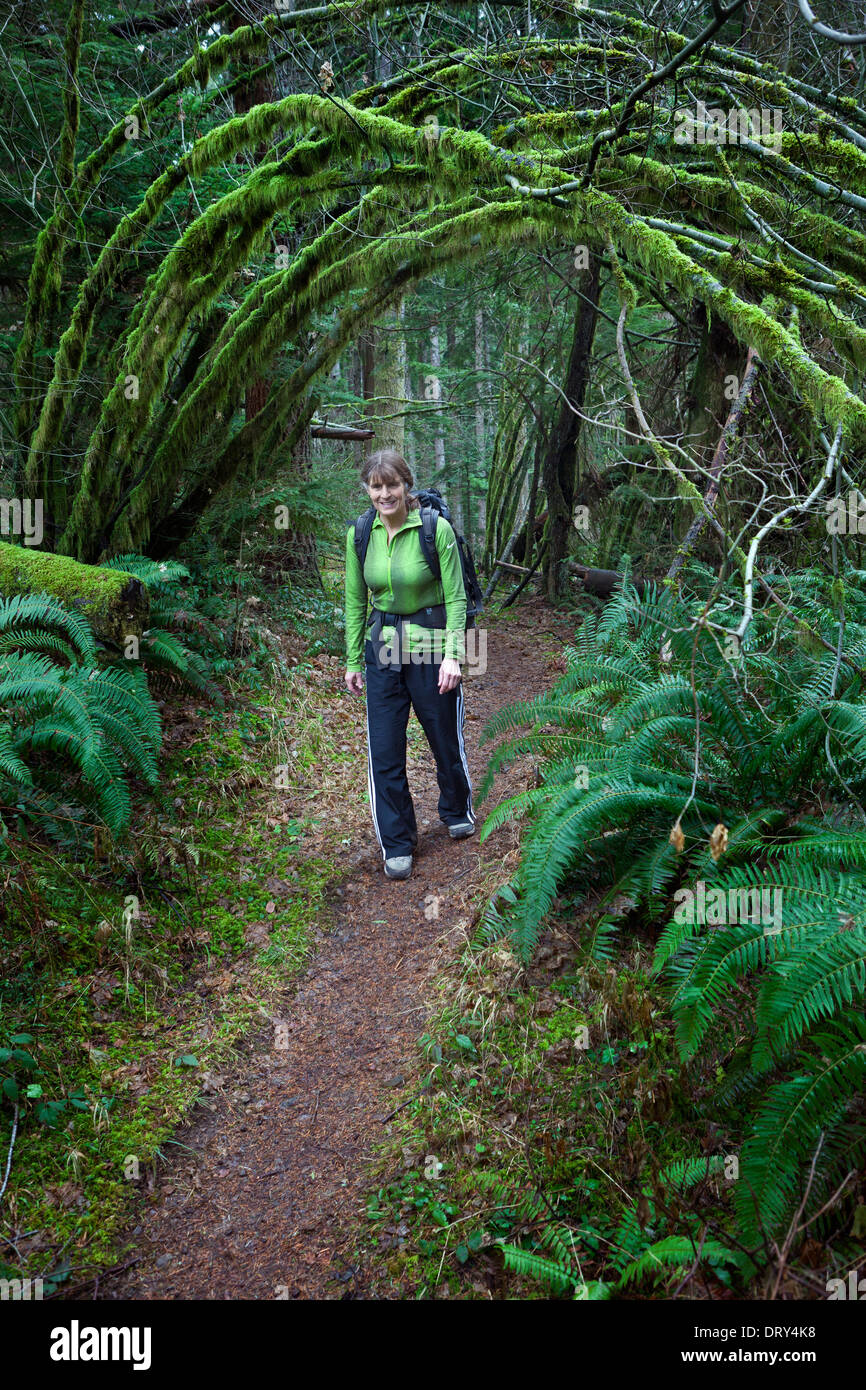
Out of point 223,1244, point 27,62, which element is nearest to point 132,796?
A: point 223,1244

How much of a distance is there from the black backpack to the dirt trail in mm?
1690

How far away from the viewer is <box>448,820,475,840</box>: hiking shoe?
551 centimetres

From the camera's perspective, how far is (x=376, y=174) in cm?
514

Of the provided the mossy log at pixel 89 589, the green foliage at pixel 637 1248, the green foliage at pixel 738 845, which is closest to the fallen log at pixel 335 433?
the mossy log at pixel 89 589

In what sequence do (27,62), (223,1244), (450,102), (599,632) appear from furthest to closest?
(27,62)
(450,102)
(599,632)
(223,1244)

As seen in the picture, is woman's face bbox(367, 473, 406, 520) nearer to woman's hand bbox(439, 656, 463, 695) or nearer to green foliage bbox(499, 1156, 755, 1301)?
woman's hand bbox(439, 656, 463, 695)

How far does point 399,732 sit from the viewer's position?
5.10 meters

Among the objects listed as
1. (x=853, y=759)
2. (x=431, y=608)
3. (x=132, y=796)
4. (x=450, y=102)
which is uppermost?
(x=450, y=102)

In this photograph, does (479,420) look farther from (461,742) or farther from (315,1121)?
(315,1121)

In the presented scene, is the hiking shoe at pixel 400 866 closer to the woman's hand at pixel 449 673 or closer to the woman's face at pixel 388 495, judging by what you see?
the woman's hand at pixel 449 673

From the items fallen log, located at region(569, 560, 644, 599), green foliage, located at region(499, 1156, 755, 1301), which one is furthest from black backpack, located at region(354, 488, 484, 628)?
fallen log, located at region(569, 560, 644, 599)

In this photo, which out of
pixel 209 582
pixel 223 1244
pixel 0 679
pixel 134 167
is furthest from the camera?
pixel 209 582

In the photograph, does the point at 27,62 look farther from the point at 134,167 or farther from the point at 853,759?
the point at 853,759

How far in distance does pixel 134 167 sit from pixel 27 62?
999mm
